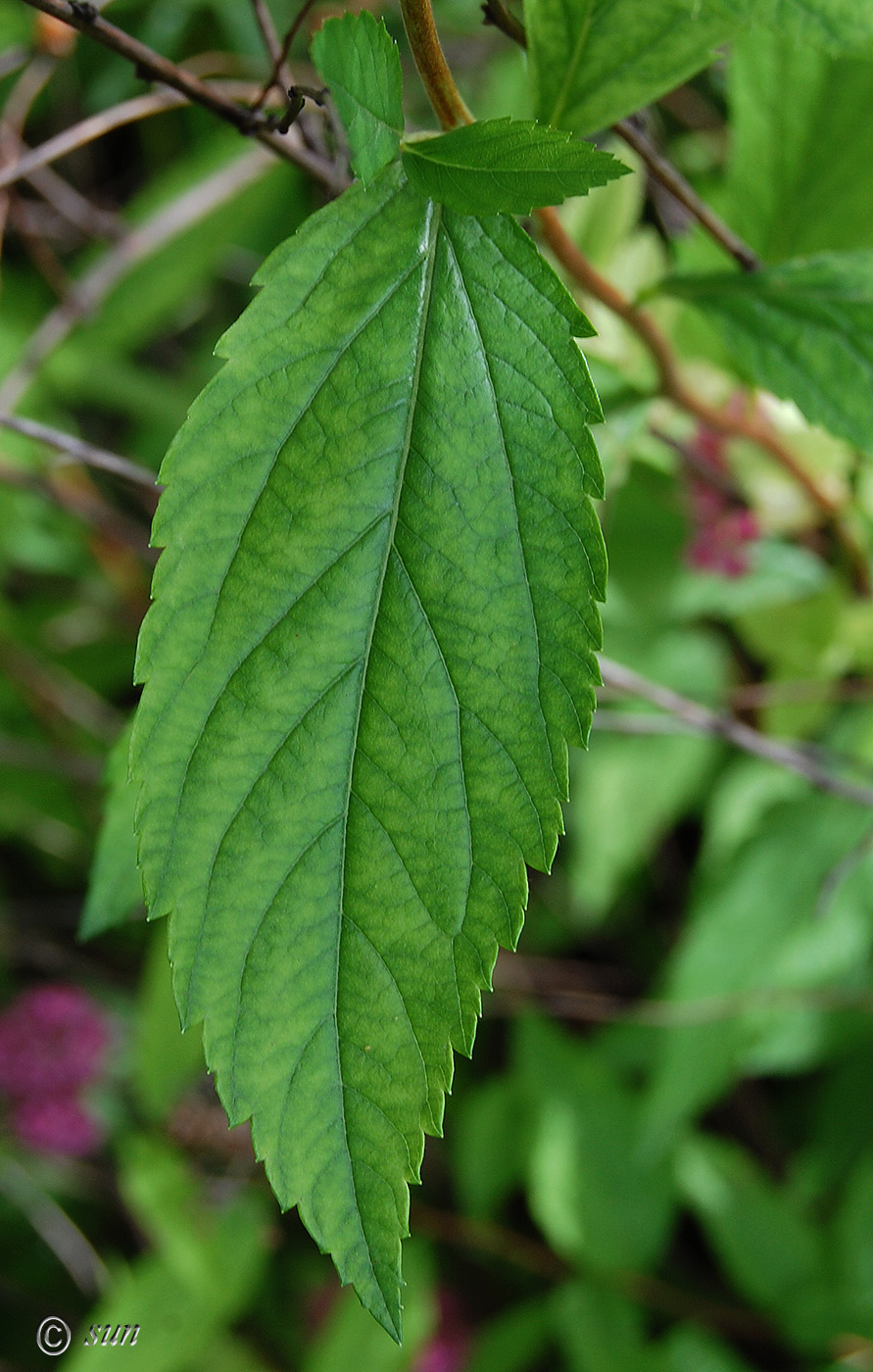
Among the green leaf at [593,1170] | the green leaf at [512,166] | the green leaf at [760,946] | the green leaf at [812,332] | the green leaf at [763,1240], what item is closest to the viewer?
the green leaf at [512,166]

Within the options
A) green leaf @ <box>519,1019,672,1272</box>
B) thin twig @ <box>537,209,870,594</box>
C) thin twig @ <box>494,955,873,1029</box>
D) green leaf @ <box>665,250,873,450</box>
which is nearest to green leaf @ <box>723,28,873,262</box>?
thin twig @ <box>537,209,870,594</box>

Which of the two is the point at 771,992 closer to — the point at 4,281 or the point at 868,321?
the point at 868,321

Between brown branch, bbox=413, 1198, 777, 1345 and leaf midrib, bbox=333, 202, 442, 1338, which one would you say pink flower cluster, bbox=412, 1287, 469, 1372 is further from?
leaf midrib, bbox=333, 202, 442, 1338

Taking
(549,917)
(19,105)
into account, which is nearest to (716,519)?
(549,917)

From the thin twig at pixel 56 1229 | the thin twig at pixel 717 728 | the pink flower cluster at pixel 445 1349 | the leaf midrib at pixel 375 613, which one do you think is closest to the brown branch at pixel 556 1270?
the pink flower cluster at pixel 445 1349

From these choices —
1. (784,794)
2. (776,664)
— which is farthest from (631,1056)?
(776,664)

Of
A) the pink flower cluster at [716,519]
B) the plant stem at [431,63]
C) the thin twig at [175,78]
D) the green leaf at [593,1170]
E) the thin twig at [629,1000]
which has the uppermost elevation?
the plant stem at [431,63]

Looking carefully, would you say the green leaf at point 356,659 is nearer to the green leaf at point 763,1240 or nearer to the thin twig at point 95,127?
the thin twig at point 95,127
